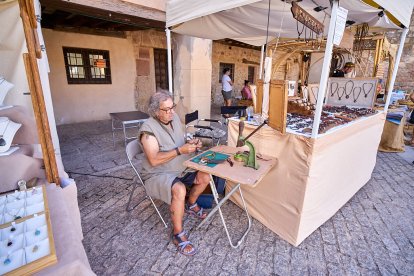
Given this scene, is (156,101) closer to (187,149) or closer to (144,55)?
(187,149)

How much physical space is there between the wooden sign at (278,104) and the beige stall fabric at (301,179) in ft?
0.36

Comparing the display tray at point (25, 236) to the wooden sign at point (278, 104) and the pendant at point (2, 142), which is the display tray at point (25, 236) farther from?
the wooden sign at point (278, 104)

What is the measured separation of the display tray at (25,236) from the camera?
2.46ft

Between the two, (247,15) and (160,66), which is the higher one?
(247,15)

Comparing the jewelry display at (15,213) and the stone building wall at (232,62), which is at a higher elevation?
the stone building wall at (232,62)

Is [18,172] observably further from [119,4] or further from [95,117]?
[95,117]

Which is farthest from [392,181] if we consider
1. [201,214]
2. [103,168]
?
[103,168]

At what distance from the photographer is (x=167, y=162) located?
6.71ft

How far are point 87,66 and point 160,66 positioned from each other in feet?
7.66

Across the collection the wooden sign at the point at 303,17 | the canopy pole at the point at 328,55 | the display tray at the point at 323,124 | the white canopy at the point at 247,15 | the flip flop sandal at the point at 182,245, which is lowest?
the flip flop sandal at the point at 182,245

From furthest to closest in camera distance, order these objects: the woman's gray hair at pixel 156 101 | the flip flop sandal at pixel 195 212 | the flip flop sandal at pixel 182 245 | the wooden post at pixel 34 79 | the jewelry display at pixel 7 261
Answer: the flip flop sandal at pixel 195 212, the woman's gray hair at pixel 156 101, the flip flop sandal at pixel 182 245, the wooden post at pixel 34 79, the jewelry display at pixel 7 261

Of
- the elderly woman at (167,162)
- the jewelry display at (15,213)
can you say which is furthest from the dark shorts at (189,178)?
the jewelry display at (15,213)

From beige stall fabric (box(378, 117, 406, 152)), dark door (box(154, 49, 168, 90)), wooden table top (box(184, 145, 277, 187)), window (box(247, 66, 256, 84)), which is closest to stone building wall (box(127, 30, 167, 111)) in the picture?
dark door (box(154, 49, 168, 90))

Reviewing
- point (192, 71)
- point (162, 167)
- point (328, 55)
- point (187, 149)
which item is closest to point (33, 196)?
point (162, 167)
